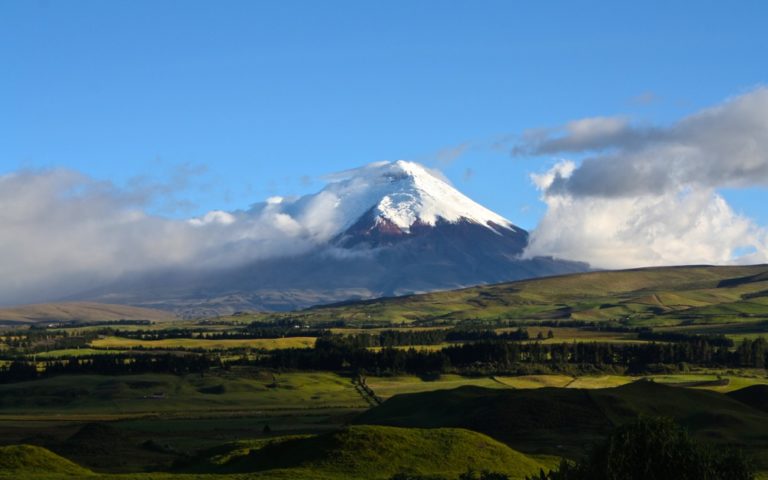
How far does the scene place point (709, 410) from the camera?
374 ft

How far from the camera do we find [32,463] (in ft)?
251

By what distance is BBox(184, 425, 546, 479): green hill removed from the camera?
74.2 m

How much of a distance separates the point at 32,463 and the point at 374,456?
2536 cm

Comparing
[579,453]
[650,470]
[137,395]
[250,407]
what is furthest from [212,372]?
[650,470]

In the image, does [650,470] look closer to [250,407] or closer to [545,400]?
[545,400]

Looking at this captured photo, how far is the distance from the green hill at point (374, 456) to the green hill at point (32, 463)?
9144mm

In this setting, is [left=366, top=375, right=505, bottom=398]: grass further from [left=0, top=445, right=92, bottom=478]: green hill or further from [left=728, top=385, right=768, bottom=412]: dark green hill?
[left=0, top=445, right=92, bottom=478]: green hill

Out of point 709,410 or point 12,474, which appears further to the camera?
point 709,410

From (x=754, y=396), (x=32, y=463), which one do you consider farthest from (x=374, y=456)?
(x=754, y=396)

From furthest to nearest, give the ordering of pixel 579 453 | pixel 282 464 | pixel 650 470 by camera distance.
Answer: pixel 579 453
pixel 282 464
pixel 650 470

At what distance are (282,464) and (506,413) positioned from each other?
135 feet

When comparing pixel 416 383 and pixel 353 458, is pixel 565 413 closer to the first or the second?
pixel 353 458

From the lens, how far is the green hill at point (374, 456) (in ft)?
243

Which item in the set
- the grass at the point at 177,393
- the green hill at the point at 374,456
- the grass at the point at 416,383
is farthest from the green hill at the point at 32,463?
the grass at the point at 416,383
